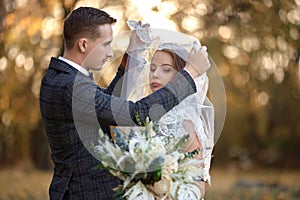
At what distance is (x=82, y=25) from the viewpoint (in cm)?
358

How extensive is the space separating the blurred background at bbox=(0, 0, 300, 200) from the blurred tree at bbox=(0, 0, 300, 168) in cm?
2

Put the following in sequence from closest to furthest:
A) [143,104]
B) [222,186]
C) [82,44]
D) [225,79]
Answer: [143,104], [82,44], [222,186], [225,79]

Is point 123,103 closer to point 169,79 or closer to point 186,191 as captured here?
point 186,191

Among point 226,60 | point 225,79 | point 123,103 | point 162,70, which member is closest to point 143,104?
point 123,103

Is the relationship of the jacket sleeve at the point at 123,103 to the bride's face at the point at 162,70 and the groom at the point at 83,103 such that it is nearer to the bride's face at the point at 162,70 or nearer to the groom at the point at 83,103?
the groom at the point at 83,103

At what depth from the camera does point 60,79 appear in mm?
3482

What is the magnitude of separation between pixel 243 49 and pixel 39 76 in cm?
380

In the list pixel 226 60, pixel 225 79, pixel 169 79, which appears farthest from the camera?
pixel 225 79

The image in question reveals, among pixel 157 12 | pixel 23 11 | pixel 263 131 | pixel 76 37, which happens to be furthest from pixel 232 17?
pixel 263 131

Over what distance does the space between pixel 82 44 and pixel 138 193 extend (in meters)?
0.82

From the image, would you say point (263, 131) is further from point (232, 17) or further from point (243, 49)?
point (232, 17)

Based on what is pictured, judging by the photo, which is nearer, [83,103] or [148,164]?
[148,164]

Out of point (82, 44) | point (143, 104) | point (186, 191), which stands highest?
point (82, 44)

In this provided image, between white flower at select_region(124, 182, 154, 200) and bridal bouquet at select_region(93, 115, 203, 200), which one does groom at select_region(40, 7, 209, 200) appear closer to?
bridal bouquet at select_region(93, 115, 203, 200)
